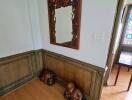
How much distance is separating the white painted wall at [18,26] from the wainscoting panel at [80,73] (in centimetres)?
49

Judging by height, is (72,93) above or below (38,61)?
below

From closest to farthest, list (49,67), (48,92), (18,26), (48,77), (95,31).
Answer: (95,31) → (18,26) → (48,92) → (48,77) → (49,67)

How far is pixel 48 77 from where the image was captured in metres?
2.17

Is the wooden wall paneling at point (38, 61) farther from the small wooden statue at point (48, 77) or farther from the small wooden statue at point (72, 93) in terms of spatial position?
the small wooden statue at point (72, 93)

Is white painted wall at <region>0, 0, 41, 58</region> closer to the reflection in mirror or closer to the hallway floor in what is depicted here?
the reflection in mirror

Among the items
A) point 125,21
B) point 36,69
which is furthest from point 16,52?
point 125,21

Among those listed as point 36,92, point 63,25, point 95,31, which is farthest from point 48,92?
point 95,31

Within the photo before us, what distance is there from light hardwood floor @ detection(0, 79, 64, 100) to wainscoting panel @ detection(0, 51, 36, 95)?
0.44ft

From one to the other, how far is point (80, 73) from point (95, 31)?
2.51 feet

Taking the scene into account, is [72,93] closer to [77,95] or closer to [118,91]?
[77,95]

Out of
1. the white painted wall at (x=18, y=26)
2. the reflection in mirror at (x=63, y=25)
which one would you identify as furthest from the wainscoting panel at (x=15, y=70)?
the reflection in mirror at (x=63, y=25)

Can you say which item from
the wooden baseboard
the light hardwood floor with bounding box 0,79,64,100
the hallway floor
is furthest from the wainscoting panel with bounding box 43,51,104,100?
the hallway floor

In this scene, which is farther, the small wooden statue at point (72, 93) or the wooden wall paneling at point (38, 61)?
the wooden wall paneling at point (38, 61)

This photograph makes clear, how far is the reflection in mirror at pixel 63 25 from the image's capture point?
163cm
